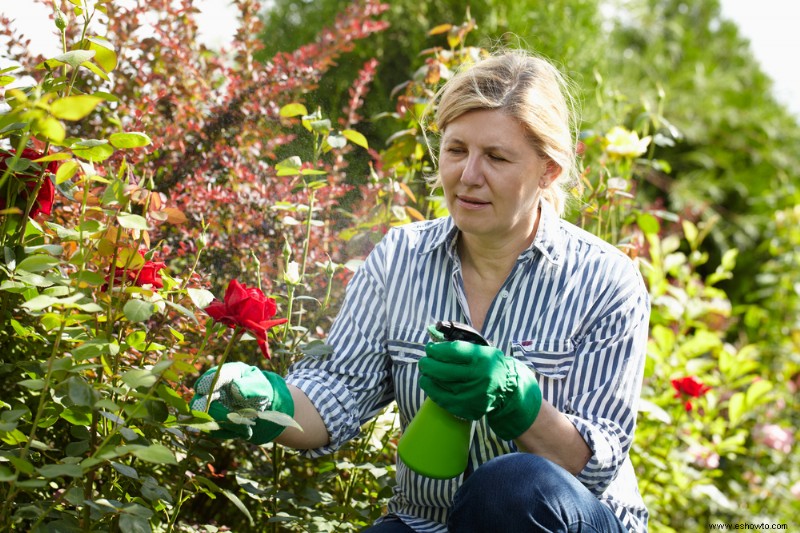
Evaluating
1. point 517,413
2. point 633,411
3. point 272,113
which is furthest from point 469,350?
point 272,113

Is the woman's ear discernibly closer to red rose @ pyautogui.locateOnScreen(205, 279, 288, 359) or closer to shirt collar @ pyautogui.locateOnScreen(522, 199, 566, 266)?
shirt collar @ pyautogui.locateOnScreen(522, 199, 566, 266)

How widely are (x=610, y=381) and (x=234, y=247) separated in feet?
2.94

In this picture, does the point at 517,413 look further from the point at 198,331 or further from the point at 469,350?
the point at 198,331

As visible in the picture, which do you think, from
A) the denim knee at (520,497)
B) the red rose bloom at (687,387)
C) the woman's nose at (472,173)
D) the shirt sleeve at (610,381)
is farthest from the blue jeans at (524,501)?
the red rose bloom at (687,387)

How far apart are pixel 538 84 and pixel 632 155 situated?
79 centimetres

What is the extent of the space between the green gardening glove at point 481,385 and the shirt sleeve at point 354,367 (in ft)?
0.80

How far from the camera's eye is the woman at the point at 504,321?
1.51 m

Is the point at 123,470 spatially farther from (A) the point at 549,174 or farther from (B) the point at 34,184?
(A) the point at 549,174

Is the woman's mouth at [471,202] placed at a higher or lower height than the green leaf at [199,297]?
higher

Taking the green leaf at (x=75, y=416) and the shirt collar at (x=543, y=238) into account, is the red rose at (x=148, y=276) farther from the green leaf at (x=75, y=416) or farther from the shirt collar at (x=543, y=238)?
the shirt collar at (x=543, y=238)

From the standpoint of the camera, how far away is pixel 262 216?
2049 millimetres

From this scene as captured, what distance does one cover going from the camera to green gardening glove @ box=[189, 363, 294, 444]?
1348 millimetres

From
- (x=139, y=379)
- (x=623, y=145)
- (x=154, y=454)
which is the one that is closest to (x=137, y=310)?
(x=139, y=379)

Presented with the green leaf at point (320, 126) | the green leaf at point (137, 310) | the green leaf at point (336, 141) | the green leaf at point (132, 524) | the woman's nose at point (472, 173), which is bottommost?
the green leaf at point (132, 524)
